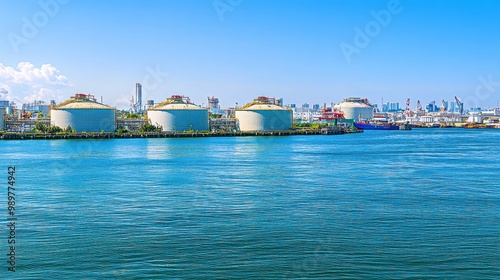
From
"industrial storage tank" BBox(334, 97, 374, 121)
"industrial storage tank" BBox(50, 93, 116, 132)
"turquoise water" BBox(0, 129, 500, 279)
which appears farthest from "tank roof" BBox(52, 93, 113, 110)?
"industrial storage tank" BBox(334, 97, 374, 121)

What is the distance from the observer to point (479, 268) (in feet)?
20.6

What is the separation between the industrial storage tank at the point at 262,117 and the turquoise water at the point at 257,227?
34.0m

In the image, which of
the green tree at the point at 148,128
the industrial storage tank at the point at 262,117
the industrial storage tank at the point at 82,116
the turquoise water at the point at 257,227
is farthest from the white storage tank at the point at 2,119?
the turquoise water at the point at 257,227

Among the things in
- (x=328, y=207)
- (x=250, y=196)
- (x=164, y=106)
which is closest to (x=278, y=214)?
(x=328, y=207)

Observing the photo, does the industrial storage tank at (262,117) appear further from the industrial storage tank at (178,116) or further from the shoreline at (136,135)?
the industrial storage tank at (178,116)

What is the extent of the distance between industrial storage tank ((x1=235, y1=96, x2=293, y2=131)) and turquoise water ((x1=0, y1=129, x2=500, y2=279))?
1339 inches

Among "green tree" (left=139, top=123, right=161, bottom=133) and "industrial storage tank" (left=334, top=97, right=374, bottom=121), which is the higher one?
"industrial storage tank" (left=334, top=97, right=374, bottom=121)

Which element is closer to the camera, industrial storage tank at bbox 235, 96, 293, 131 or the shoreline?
the shoreline

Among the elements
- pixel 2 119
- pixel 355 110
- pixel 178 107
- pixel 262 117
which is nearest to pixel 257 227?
pixel 178 107

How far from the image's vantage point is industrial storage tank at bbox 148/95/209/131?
46656 mm

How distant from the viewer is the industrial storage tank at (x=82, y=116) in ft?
144

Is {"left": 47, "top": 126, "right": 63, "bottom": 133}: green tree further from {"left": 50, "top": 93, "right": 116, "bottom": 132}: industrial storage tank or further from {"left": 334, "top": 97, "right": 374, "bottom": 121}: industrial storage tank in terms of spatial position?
{"left": 334, "top": 97, "right": 374, "bottom": 121}: industrial storage tank

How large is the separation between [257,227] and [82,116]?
38289mm

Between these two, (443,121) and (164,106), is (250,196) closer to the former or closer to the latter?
(164,106)
